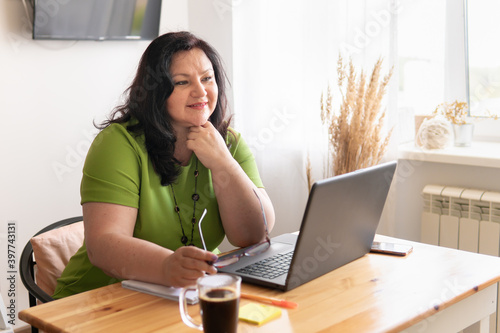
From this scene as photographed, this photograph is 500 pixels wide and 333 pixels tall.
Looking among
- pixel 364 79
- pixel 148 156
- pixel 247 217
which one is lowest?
pixel 247 217

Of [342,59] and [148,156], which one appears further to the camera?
[342,59]

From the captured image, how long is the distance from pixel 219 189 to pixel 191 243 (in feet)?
0.58

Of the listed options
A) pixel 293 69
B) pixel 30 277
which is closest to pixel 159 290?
pixel 30 277

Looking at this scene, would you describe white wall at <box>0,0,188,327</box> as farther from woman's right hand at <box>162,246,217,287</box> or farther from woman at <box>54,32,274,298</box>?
woman's right hand at <box>162,246,217,287</box>

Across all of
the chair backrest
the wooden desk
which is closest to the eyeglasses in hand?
the wooden desk

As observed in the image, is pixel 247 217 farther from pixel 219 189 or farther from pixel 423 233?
pixel 423 233

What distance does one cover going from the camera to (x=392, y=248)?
1637mm

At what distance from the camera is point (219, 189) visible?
176 cm

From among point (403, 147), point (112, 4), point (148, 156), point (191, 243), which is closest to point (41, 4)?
point (112, 4)

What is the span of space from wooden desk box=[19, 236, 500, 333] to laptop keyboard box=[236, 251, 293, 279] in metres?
0.06

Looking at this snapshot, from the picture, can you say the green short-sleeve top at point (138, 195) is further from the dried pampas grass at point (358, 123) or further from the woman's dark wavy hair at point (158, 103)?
the dried pampas grass at point (358, 123)

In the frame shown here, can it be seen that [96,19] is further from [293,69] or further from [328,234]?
[328,234]

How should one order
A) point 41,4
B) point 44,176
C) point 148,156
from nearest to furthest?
point 148,156
point 41,4
point 44,176

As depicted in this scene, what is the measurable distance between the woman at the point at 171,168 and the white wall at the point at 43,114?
0.94 meters
